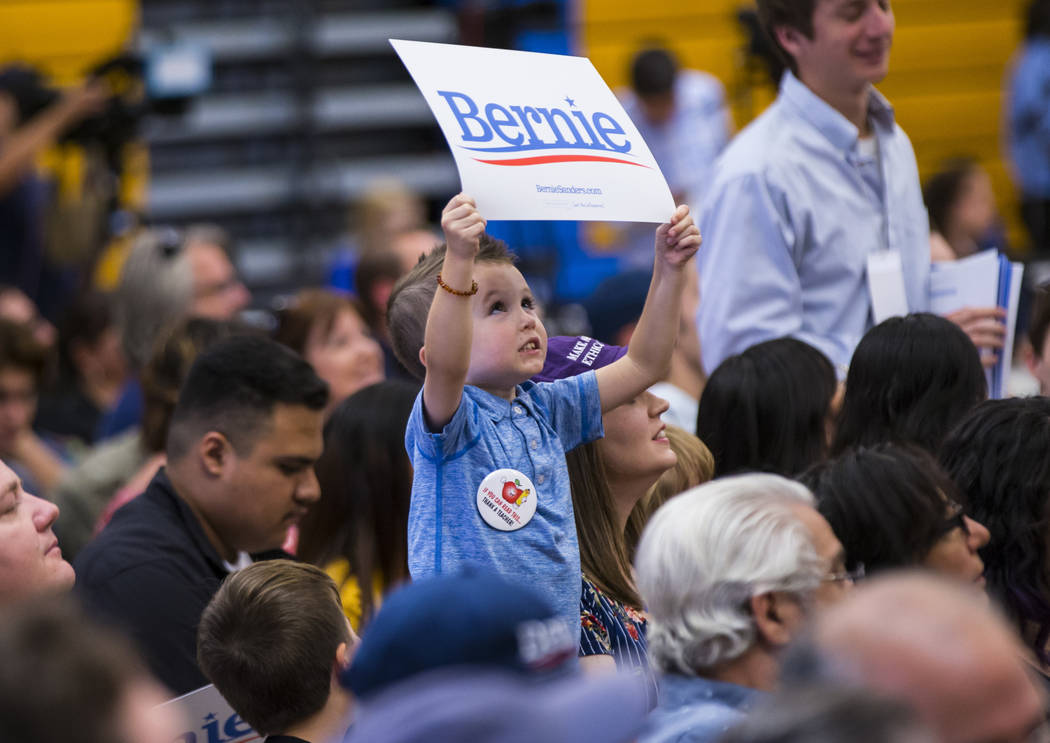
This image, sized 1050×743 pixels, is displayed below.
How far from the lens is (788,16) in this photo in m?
3.57

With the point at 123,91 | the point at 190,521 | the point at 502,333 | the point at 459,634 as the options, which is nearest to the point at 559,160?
the point at 502,333

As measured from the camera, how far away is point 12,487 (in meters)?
2.58

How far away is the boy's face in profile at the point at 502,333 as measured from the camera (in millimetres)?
2320

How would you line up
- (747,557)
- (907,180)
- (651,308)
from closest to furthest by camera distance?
1. (747,557)
2. (651,308)
3. (907,180)

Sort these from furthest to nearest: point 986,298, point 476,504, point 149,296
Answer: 1. point 149,296
2. point 986,298
3. point 476,504

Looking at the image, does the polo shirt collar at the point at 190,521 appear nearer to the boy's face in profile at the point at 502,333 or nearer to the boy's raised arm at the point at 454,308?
the boy's face in profile at the point at 502,333

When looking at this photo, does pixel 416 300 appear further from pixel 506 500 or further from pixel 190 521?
pixel 190 521

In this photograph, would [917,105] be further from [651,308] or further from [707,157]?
[651,308]

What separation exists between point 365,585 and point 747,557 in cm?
153

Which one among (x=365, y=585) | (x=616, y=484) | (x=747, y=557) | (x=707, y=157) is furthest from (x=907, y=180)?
(x=707, y=157)

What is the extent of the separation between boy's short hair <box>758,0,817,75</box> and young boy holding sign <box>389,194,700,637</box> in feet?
4.06

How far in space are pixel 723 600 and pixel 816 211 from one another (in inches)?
73.8

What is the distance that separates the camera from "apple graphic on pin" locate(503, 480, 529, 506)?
7.43ft

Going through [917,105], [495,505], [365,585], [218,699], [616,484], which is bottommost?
[917,105]
